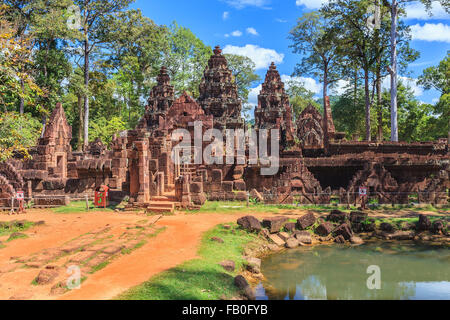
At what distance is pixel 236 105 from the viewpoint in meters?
32.3

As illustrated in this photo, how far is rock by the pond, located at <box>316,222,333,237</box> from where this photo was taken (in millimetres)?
11945

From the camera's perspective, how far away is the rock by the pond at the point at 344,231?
1173 cm

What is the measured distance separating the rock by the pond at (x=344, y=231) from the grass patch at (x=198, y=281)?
14.4ft

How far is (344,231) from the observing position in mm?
11805

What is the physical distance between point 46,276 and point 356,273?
24.8ft

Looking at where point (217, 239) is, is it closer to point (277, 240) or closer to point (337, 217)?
point (277, 240)

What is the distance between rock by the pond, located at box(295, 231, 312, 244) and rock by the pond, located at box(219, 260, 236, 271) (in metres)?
4.06

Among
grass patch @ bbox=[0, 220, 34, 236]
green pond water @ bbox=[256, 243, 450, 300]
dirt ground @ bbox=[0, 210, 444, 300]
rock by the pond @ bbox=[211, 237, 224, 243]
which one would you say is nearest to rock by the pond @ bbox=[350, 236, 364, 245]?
green pond water @ bbox=[256, 243, 450, 300]

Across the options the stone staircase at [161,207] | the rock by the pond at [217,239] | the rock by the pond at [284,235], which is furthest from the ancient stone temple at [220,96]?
the rock by the pond at [217,239]

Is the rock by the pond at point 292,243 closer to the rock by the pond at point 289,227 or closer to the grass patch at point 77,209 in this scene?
the rock by the pond at point 289,227

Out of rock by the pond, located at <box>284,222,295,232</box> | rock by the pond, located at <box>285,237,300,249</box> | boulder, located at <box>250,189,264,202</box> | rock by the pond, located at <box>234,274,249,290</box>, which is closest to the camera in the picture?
rock by the pond, located at <box>234,274,249,290</box>

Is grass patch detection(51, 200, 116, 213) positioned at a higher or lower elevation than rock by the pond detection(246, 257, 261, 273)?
higher

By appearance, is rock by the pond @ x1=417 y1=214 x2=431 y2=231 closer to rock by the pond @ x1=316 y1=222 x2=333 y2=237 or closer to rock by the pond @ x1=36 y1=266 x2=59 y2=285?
rock by the pond @ x1=316 y1=222 x2=333 y2=237
